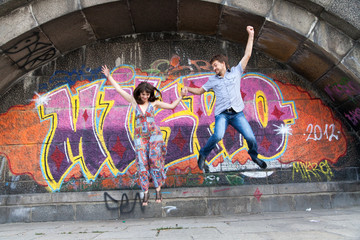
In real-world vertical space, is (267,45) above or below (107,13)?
below

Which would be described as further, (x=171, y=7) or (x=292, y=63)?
(x=292, y=63)

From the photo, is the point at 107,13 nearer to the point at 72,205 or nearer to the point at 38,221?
the point at 72,205

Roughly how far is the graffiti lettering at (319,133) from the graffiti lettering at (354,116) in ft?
1.29

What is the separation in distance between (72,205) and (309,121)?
548 centimetres

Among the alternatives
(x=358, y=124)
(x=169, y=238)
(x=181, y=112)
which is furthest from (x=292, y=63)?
(x=169, y=238)

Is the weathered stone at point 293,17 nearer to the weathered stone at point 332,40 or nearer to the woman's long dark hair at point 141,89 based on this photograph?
the weathered stone at point 332,40

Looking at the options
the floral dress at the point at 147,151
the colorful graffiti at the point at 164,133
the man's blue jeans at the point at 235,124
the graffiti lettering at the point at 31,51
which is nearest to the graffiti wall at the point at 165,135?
the colorful graffiti at the point at 164,133

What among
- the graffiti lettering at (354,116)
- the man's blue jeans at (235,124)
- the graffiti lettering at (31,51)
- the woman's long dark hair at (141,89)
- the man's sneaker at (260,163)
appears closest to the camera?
the woman's long dark hair at (141,89)

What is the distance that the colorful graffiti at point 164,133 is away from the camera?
5.77 m

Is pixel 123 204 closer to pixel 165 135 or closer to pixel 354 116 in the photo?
pixel 165 135

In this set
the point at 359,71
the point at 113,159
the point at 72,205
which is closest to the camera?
the point at 359,71

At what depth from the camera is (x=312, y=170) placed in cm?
592

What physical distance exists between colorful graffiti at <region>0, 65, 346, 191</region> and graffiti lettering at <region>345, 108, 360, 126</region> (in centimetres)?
26

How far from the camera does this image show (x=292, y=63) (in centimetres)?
612
